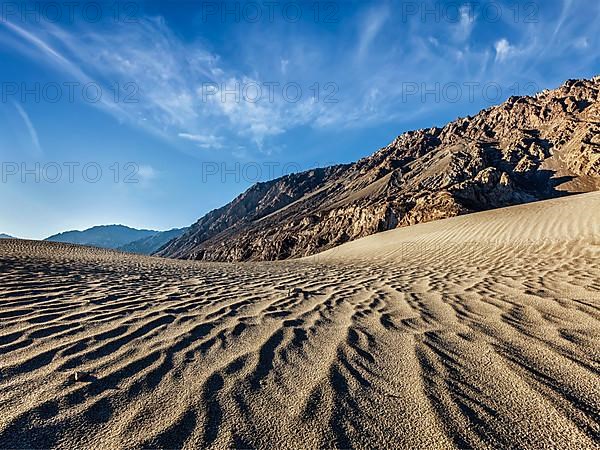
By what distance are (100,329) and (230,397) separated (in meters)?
2.10

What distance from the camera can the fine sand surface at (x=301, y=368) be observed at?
6.27 feet

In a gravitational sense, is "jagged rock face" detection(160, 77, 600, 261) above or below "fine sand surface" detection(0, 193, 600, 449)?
above

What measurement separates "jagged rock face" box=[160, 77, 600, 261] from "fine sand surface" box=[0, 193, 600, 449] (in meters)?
30.2

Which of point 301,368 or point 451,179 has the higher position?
point 451,179

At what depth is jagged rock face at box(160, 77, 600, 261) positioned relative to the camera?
42562 millimetres

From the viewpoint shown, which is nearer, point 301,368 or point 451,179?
point 301,368

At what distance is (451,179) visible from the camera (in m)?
72.4

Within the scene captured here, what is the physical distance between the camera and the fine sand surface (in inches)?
75.3

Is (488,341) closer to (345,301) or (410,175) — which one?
(345,301)

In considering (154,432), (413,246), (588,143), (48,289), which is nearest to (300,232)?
(413,246)

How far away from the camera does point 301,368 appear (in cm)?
273

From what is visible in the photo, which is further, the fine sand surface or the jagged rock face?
the jagged rock face

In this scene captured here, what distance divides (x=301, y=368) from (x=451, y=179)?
77.7 metres

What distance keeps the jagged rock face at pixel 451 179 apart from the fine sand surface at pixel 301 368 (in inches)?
1189
